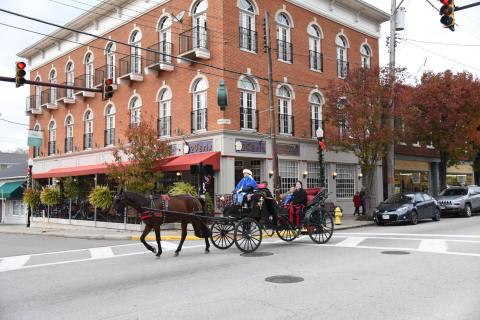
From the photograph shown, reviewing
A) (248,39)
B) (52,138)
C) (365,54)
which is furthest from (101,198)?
(365,54)

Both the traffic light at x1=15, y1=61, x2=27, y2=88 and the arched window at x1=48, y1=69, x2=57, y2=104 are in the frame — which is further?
the arched window at x1=48, y1=69, x2=57, y2=104

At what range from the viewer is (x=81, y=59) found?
102 feet

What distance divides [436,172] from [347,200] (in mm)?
14124

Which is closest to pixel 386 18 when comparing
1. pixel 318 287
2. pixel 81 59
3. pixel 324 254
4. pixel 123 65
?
pixel 123 65

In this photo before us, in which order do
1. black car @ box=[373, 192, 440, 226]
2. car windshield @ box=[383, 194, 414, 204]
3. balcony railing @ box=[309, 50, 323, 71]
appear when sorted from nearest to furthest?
black car @ box=[373, 192, 440, 226], car windshield @ box=[383, 194, 414, 204], balcony railing @ box=[309, 50, 323, 71]

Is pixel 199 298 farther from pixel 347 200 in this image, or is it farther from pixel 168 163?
pixel 347 200

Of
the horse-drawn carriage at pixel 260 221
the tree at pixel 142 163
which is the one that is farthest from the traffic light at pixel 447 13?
the tree at pixel 142 163

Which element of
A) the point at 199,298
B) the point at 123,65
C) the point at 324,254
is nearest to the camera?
the point at 199,298

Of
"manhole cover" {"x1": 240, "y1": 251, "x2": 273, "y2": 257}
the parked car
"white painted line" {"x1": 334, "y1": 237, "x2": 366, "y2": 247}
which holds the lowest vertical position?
"white painted line" {"x1": 334, "y1": 237, "x2": 366, "y2": 247}

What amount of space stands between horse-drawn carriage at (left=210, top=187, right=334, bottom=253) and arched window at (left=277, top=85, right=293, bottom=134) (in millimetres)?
11194

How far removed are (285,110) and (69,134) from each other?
53.4 feet

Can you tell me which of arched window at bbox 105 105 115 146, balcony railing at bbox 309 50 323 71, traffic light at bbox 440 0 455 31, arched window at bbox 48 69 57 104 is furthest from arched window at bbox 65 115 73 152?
traffic light at bbox 440 0 455 31

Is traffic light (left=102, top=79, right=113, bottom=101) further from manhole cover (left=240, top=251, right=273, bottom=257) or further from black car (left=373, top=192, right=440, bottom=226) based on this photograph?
black car (left=373, top=192, right=440, bottom=226)

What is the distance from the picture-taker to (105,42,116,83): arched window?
92.9 feet
